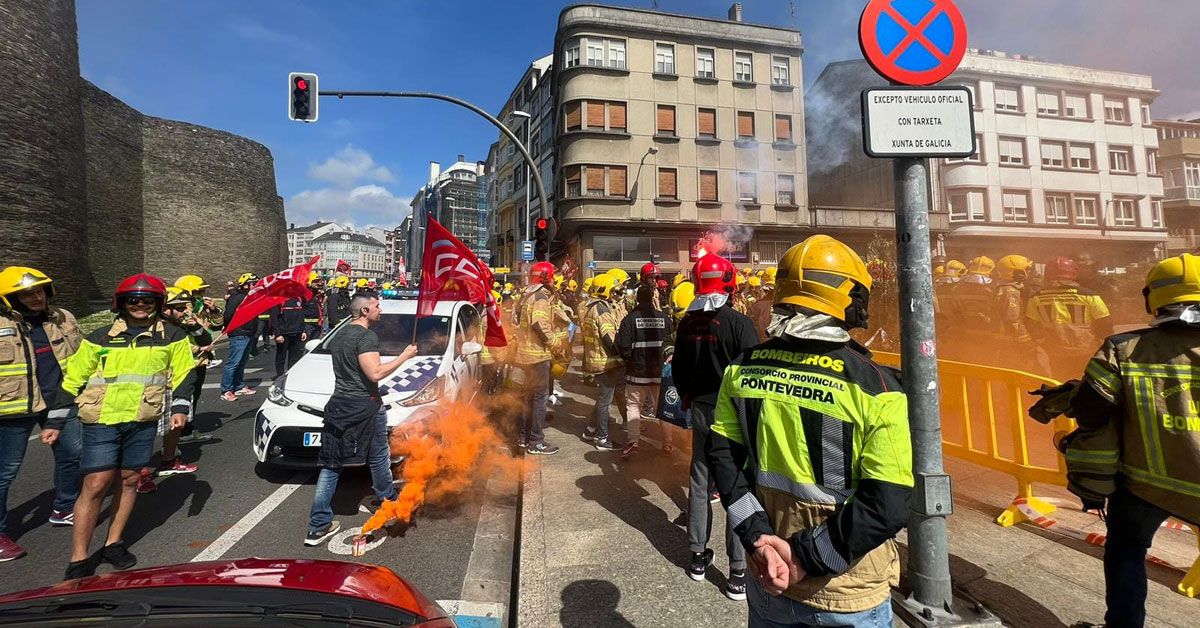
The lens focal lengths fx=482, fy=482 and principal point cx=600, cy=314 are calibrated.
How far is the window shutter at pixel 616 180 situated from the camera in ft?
78.3

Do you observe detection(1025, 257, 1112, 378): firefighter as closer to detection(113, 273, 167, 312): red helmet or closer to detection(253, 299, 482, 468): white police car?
detection(253, 299, 482, 468): white police car

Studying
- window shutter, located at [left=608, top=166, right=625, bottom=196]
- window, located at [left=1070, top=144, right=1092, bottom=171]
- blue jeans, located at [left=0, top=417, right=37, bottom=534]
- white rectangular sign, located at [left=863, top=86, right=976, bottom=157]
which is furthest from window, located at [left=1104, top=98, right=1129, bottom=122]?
blue jeans, located at [left=0, top=417, right=37, bottom=534]

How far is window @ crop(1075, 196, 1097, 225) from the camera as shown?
83.0 feet

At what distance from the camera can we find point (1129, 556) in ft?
6.65

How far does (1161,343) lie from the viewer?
6.16 ft

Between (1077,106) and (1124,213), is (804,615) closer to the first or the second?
(1077,106)

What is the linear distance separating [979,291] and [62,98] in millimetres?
29479

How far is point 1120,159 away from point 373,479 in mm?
34000

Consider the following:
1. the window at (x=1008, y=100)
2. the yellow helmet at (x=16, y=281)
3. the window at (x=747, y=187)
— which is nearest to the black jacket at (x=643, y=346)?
the yellow helmet at (x=16, y=281)

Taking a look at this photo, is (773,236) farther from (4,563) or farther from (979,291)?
Answer: (4,563)

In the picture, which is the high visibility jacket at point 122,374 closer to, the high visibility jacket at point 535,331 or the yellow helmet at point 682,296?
the high visibility jacket at point 535,331

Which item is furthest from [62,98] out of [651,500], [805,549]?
[805,549]

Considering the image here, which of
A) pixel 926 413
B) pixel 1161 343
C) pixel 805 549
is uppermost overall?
pixel 1161 343

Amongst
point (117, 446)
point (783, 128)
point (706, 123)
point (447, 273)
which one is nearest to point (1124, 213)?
point (783, 128)
